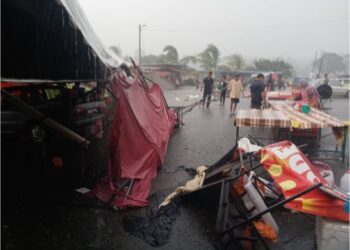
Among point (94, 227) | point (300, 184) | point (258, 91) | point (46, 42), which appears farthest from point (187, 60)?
point (300, 184)

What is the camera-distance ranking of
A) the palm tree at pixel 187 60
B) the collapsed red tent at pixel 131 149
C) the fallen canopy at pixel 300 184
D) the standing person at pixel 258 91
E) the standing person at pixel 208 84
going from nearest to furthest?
the fallen canopy at pixel 300 184, the collapsed red tent at pixel 131 149, the standing person at pixel 258 91, the standing person at pixel 208 84, the palm tree at pixel 187 60

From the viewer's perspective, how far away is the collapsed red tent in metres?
4.81

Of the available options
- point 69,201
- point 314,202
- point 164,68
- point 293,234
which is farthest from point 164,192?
point 164,68

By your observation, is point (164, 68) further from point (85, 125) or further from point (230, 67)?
point (85, 125)

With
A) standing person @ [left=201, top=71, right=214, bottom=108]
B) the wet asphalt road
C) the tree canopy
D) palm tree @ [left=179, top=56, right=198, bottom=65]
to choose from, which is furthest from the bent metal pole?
the tree canopy

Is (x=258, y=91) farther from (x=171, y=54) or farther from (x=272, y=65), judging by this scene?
(x=272, y=65)

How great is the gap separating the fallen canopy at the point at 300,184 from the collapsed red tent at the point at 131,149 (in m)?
2.12

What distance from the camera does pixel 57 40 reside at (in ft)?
14.0

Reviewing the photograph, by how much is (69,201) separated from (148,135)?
1.72 metres

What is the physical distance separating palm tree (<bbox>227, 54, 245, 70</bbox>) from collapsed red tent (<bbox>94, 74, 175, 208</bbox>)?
150ft

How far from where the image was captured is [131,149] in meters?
5.31

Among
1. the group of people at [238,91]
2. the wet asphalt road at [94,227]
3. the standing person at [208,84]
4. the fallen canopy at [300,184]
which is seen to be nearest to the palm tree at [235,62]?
the group of people at [238,91]

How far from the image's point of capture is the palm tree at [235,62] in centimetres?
5027

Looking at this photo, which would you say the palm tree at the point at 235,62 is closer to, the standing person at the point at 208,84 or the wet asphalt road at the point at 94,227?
the standing person at the point at 208,84
